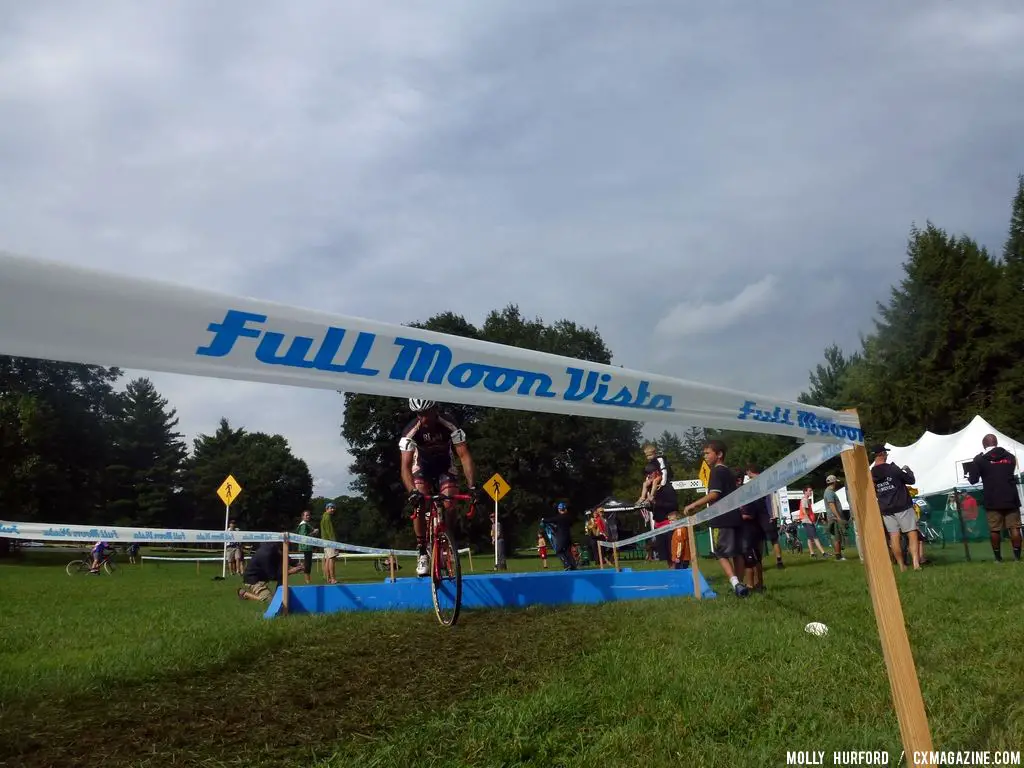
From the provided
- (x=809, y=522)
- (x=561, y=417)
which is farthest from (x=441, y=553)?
(x=561, y=417)

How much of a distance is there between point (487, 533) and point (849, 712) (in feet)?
173

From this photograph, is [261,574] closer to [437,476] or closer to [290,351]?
[437,476]

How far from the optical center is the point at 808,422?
142 inches

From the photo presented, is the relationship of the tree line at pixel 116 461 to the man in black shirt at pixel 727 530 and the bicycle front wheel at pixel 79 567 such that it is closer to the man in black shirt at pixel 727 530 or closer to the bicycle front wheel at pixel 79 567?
the bicycle front wheel at pixel 79 567

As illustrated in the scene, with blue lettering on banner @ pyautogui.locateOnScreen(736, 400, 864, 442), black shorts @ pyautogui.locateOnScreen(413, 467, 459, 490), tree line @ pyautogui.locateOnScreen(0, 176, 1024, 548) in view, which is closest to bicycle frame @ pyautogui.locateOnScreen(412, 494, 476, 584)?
black shorts @ pyautogui.locateOnScreen(413, 467, 459, 490)

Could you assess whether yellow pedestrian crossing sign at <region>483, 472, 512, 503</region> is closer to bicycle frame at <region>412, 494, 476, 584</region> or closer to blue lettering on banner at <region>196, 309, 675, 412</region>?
bicycle frame at <region>412, 494, 476, 584</region>

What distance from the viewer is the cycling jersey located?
22.3 feet

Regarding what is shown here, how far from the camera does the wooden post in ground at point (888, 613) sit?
2814 millimetres

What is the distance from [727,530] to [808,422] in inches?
207

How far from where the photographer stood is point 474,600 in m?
8.48

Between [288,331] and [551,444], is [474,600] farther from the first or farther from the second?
[551,444]

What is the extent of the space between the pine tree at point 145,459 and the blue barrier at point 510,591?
66981 millimetres

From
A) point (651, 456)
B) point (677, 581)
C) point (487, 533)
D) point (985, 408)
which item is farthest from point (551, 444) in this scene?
point (677, 581)

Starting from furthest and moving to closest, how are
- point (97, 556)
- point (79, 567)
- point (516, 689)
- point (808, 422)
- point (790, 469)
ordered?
point (79, 567)
point (97, 556)
point (790, 469)
point (516, 689)
point (808, 422)
